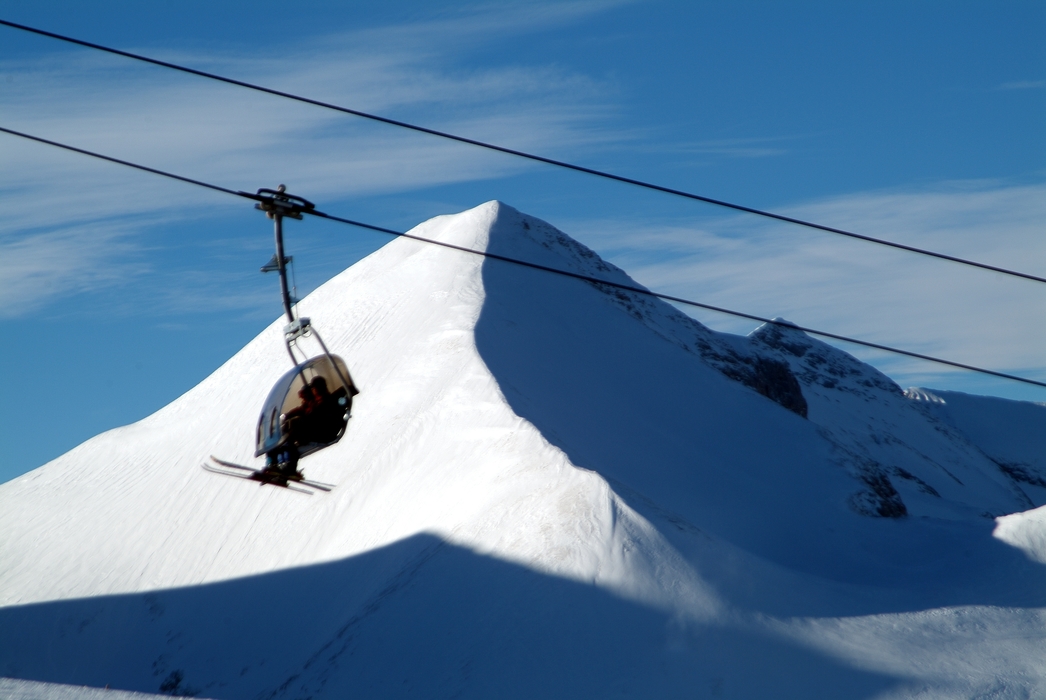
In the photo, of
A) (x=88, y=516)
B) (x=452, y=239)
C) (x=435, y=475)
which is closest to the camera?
(x=435, y=475)

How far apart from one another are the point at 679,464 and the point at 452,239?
20.6 meters

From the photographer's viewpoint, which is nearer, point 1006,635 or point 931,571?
point 1006,635

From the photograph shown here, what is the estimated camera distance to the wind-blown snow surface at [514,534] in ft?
69.0

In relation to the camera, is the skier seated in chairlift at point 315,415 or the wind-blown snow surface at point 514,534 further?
the wind-blown snow surface at point 514,534

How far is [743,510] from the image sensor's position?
1374 inches

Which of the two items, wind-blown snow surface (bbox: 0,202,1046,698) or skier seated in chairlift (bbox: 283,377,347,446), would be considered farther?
wind-blown snow surface (bbox: 0,202,1046,698)

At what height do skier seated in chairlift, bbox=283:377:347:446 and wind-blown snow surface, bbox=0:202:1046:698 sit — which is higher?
skier seated in chairlift, bbox=283:377:347:446

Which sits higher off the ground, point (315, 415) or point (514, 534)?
point (315, 415)

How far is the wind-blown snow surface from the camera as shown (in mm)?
21031

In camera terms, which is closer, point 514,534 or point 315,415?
point 315,415

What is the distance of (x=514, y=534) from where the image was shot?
24.4 m

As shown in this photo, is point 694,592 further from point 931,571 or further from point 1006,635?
point 931,571

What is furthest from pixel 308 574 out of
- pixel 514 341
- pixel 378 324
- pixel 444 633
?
pixel 378 324

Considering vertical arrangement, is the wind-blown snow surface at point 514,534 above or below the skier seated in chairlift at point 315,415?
below
